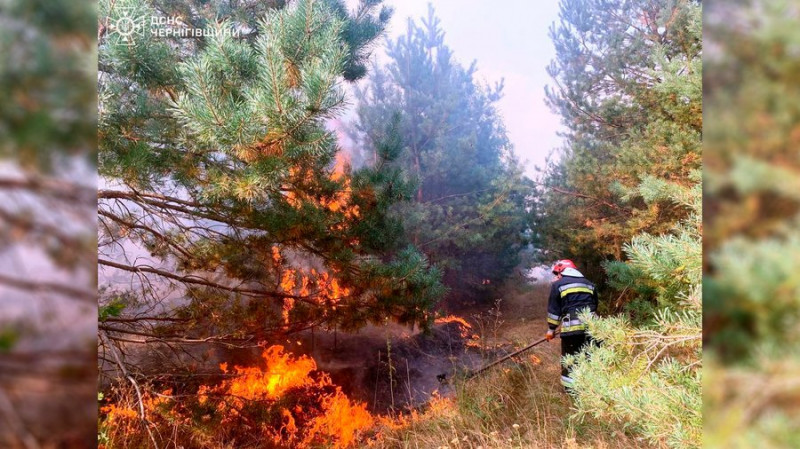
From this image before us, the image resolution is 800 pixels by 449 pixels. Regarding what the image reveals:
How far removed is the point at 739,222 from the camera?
0.21m

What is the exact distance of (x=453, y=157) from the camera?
347 centimetres

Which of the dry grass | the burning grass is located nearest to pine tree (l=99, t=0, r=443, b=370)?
the burning grass

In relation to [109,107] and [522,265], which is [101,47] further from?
[522,265]

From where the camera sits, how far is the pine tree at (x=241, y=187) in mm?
983

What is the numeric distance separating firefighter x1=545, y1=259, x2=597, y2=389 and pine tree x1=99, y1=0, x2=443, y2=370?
62 centimetres

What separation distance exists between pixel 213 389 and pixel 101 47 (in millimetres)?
1403

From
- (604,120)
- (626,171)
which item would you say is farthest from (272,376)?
(604,120)

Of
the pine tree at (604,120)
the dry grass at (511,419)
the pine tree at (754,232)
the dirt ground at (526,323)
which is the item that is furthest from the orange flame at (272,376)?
the pine tree at (604,120)

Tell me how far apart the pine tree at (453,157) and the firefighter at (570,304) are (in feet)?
4.70

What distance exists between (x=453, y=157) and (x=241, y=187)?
2605 millimetres

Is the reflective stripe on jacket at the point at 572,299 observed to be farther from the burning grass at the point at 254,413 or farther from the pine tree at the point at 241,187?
the burning grass at the point at 254,413

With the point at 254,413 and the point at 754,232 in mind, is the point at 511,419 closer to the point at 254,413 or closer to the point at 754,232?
the point at 254,413

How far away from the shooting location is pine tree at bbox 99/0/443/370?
0.98 m

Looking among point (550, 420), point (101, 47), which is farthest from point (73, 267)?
point (550, 420)
